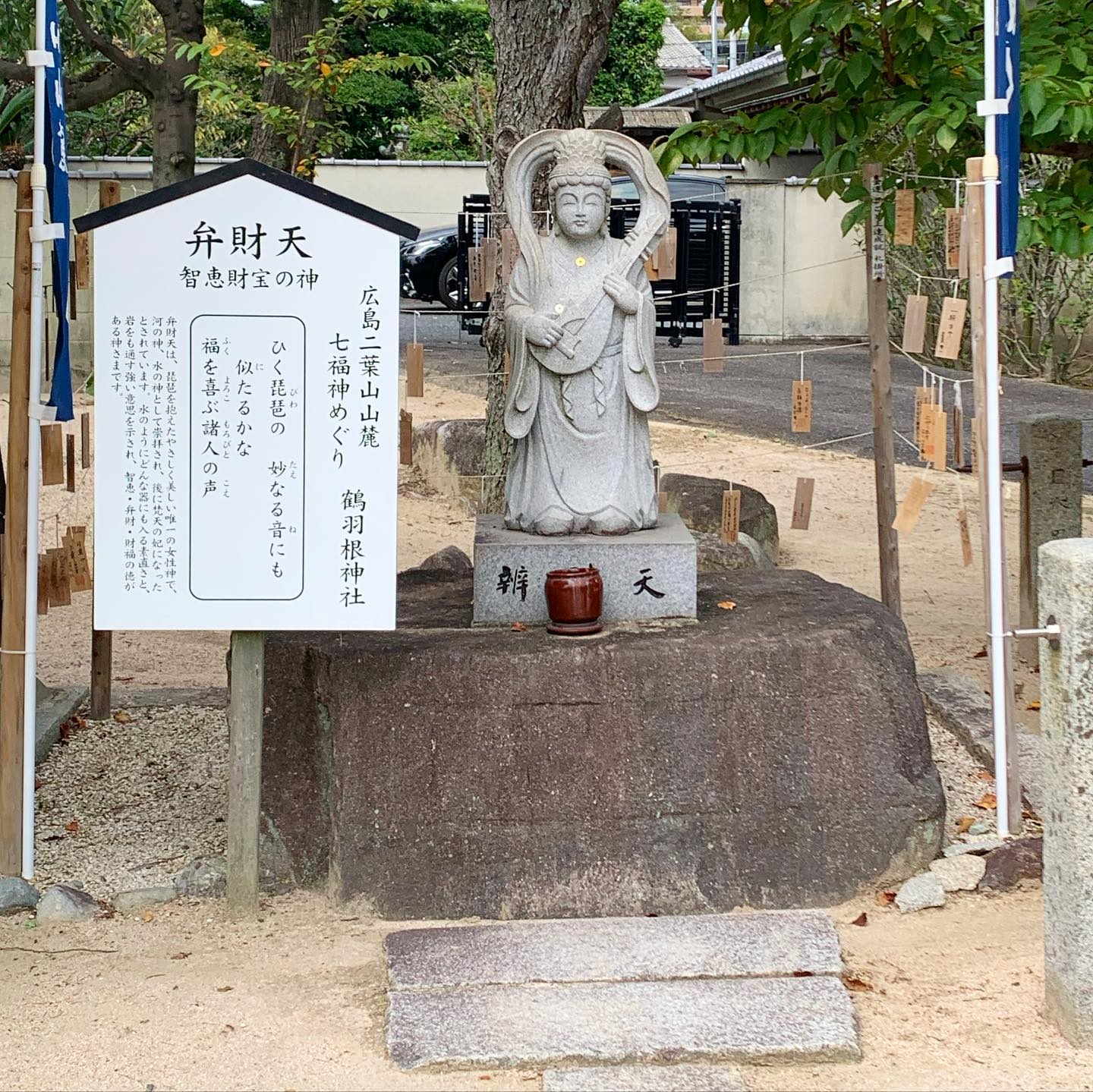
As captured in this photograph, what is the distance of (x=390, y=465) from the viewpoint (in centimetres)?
410

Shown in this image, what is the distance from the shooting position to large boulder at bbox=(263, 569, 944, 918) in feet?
14.4

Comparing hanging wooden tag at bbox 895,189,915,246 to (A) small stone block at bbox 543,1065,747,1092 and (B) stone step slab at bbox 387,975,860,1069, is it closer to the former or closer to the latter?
(B) stone step slab at bbox 387,975,860,1069

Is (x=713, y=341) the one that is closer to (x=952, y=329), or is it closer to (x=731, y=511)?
(x=731, y=511)

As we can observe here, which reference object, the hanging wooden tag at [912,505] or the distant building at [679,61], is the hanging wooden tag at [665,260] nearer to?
the hanging wooden tag at [912,505]

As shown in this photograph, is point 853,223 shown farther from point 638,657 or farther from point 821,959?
point 821,959

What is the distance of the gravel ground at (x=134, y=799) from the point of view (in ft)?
15.8

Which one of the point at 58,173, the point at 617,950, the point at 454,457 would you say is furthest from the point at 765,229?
the point at 617,950

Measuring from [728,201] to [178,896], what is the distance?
12353mm

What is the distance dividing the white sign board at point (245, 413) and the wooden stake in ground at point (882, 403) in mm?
2670

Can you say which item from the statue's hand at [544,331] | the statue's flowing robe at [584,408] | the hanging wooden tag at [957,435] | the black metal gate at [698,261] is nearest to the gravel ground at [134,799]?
the statue's flowing robe at [584,408]

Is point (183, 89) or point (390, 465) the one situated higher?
point (183, 89)

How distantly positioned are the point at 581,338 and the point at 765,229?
11722mm

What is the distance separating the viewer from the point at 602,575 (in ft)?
15.5

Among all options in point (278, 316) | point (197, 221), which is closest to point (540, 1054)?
point (278, 316)
